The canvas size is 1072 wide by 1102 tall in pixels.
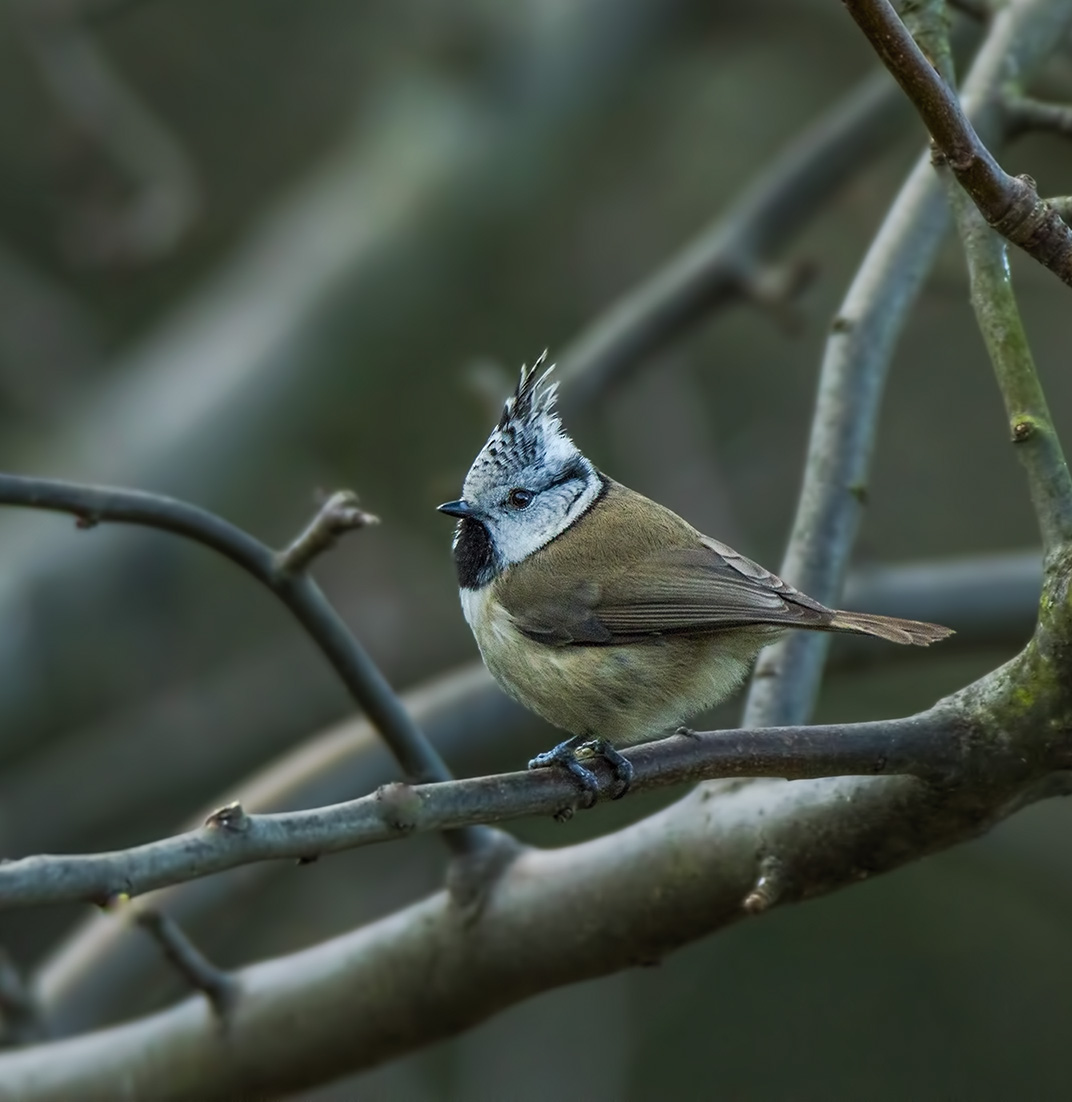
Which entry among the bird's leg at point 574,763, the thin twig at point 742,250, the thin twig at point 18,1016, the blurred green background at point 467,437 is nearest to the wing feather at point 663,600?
the bird's leg at point 574,763

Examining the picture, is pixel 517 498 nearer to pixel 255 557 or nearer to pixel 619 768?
pixel 255 557

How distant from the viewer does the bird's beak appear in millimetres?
2991

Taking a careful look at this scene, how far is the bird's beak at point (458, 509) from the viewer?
118 inches

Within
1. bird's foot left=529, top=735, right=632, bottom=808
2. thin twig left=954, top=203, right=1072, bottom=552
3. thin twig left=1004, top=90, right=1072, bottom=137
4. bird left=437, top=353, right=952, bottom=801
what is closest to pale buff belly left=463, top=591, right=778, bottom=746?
bird left=437, top=353, right=952, bottom=801

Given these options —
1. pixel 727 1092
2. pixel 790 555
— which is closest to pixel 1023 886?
pixel 727 1092

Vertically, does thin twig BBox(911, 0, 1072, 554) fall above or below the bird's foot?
above

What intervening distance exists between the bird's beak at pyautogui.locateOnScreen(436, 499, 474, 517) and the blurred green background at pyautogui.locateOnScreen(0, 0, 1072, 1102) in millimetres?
1479

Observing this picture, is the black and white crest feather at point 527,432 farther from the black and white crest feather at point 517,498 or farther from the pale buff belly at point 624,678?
the pale buff belly at point 624,678

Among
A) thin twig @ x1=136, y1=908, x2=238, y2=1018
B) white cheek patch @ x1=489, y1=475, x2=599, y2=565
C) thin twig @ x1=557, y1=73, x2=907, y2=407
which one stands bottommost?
thin twig @ x1=136, y1=908, x2=238, y2=1018

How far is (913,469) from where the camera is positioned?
267 inches

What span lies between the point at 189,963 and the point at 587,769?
1.01m

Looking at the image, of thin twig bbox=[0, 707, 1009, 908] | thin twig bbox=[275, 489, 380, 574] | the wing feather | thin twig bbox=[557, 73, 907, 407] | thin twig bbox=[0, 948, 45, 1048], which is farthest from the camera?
thin twig bbox=[557, 73, 907, 407]

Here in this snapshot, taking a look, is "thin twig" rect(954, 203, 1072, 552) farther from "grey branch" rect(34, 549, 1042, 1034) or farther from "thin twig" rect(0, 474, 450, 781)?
"grey branch" rect(34, 549, 1042, 1034)

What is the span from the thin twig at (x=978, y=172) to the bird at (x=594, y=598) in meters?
0.78
